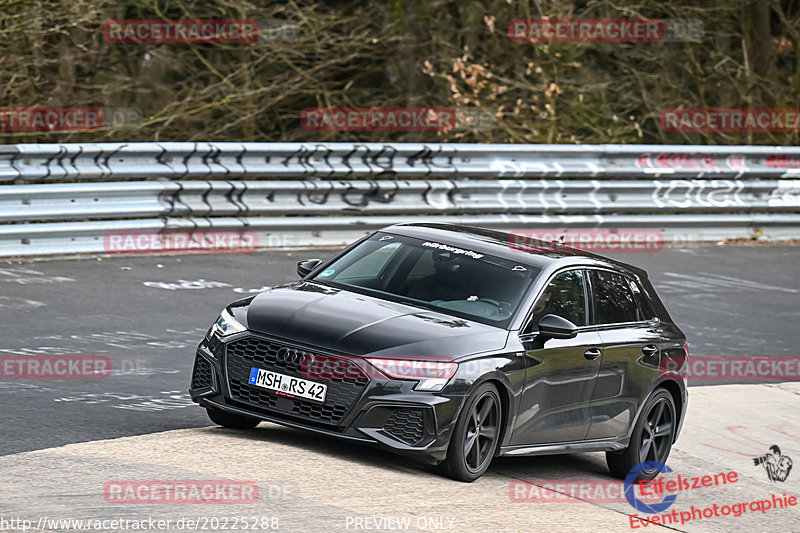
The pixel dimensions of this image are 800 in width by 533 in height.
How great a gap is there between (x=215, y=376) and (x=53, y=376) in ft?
6.97

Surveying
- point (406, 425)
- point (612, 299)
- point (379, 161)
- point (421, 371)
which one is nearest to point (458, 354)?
point (421, 371)

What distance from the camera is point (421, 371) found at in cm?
743

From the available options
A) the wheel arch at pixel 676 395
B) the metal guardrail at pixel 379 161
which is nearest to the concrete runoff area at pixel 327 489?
the wheel arch at pixel 676 395

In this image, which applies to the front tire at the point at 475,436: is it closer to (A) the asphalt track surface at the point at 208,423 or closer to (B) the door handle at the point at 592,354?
(A) the asphalt track surface at the point at 208,423

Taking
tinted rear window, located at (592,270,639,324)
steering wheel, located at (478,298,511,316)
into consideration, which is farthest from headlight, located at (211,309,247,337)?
tinted rear window, located at (592,270,639,324)

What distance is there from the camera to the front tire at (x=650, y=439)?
9.10 meters

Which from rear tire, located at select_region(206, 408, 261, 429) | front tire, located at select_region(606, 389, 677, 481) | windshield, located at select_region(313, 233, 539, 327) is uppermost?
windshield, located at select_region(313, 233, 539, 327)

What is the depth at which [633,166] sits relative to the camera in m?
19.7

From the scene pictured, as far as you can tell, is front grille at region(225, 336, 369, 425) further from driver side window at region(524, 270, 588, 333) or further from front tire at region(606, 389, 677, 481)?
front tire at region(606, 389, 677, 481)

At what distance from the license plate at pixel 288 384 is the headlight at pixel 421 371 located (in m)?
0.35

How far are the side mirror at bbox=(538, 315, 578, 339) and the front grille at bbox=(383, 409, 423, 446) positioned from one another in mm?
1058

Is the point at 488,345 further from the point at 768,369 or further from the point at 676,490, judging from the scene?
the point at 768,369

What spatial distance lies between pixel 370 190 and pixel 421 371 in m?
10.1

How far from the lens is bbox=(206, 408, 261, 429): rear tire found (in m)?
8.14
